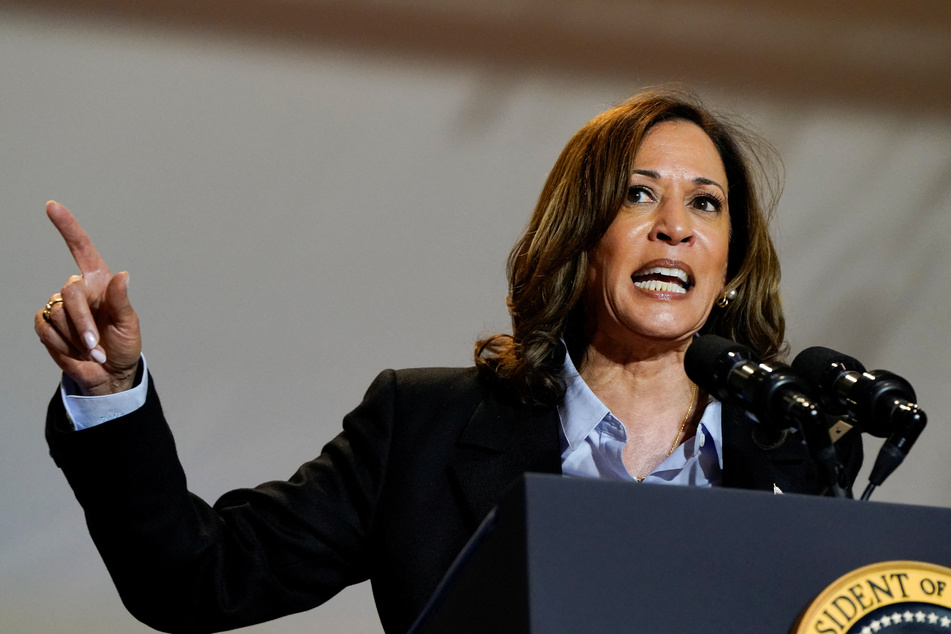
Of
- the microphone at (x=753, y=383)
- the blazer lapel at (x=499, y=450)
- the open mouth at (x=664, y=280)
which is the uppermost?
the open mouth at (x=664, y=280)

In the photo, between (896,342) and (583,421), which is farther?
(896,342)

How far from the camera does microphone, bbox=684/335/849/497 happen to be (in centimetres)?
105

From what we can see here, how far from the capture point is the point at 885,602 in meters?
0.83

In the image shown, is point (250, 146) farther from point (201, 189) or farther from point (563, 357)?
point (563, 357)

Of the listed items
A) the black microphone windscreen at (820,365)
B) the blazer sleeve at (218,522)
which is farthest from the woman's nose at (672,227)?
the black microphone windscreen at (820,365)

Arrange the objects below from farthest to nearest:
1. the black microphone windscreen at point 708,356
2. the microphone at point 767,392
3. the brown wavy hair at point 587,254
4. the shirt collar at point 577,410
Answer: the brown wavy hair at point 587,254, the shirt collar at point 577,410, the black microphone windscreen at point 708,356, the microphone at point 767,392

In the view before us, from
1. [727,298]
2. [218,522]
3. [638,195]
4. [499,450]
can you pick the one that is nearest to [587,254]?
[638,195]

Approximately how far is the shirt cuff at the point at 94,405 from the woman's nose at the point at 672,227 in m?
0.95

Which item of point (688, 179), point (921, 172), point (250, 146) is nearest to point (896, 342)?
point (921, 172)

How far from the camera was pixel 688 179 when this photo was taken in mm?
2006

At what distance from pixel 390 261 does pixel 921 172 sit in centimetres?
164

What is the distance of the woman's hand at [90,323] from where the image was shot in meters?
1.28

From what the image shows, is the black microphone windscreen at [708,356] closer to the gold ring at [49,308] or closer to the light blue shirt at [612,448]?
the light blue shirt at [612,448]

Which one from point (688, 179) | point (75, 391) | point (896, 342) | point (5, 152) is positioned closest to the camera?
point (75, 391)
